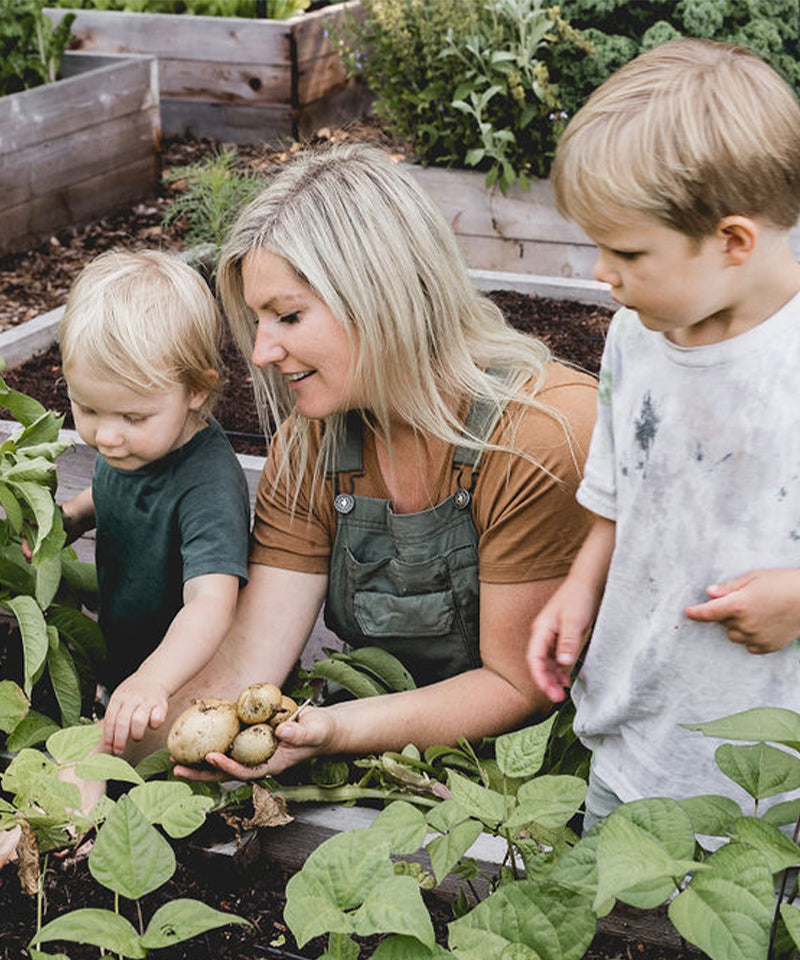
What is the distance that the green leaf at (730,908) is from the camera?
0.90m

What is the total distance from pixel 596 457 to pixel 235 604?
72cm

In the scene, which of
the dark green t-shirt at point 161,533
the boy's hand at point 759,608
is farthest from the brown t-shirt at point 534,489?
the boy's hand at point 759,608

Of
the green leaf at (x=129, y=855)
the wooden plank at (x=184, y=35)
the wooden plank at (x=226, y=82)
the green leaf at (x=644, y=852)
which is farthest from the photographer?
the wooden plank at (x=226, y=82)

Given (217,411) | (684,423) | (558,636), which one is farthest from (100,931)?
(217,411)

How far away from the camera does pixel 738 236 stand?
1309 millimetres

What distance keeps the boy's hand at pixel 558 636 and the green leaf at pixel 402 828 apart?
42 centimetres

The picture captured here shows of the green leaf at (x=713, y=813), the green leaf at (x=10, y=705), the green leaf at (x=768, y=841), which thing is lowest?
the green leaf at (x=10, y=705)

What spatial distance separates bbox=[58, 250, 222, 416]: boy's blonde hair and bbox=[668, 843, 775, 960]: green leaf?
129 centimetres

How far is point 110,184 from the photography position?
4.87 metres

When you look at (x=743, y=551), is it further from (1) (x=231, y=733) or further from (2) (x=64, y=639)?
(2) (x=64, y=639)

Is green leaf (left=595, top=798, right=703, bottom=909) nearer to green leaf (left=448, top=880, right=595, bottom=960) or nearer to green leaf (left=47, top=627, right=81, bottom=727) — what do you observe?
green leaf (left=448, top=880, right=595, bottom=960)

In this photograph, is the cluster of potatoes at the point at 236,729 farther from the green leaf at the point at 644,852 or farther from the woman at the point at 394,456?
the green leaf at the point at 644,852

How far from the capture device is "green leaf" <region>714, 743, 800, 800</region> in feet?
3.63

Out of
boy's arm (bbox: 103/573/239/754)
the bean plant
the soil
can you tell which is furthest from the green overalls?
the bean plant
